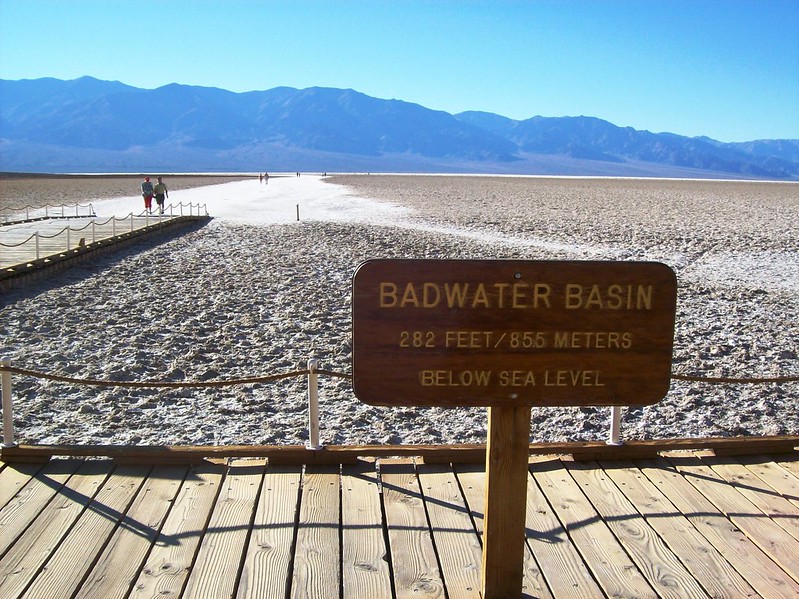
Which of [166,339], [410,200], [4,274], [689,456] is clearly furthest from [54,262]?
[410,200]

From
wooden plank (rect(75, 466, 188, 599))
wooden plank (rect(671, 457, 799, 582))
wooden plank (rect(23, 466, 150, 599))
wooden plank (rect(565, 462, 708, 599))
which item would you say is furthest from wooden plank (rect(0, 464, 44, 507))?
wooden plank (rect(671, 457, 799, 582))

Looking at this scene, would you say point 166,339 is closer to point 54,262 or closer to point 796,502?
point 54,262

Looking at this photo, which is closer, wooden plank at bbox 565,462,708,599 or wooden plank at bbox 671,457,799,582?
wooden plank at bbox 565,462,708,599

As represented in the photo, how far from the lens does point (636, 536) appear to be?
3.84 m

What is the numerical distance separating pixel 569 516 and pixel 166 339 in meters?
7.13

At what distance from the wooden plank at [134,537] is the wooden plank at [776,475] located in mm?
3220

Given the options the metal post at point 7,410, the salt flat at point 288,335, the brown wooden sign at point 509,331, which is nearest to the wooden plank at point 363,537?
the brown wooden sign at point 509,331

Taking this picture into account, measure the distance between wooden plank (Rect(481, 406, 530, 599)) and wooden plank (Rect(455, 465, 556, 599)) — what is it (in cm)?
26

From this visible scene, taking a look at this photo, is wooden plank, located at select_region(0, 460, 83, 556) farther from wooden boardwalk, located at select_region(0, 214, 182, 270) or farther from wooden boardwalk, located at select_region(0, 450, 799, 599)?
wooden boardwalk, located at select_region(0, 214, 182, 270)

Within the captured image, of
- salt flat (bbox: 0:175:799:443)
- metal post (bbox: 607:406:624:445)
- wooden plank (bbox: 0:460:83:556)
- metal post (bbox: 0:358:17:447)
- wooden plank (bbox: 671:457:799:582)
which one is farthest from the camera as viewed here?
salt flat (bbox: 0:175:799:443)

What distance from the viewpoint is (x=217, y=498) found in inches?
163

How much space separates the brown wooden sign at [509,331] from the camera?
2.98 m

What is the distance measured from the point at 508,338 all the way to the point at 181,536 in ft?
6.13

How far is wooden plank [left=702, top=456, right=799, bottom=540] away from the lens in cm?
397
